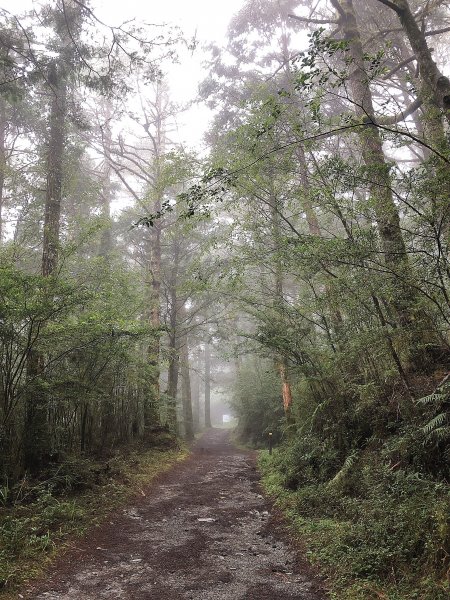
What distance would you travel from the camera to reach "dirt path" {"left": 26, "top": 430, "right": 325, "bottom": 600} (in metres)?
3.79

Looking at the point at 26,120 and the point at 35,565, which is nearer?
the point at 35,565

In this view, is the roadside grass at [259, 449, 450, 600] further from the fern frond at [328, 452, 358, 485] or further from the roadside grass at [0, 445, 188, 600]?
the roadside grass at [0, 445, 188, 600]

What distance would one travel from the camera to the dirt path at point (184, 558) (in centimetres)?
379

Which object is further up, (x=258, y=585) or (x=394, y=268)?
(x=394, y=268)

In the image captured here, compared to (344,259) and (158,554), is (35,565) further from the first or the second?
(344,259)

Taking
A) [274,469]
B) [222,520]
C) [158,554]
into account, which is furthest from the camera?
[274,469]

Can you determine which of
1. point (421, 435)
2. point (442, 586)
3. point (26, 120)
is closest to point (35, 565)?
point (442, 586)

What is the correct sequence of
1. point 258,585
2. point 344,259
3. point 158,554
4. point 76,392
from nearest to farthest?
point 258,585
point 158,554
point 344,259
point 76,392

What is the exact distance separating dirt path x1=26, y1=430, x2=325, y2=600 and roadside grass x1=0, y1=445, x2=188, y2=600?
0.76 ft

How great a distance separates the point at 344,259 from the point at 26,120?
517 inches

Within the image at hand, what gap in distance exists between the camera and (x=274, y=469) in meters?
9.56

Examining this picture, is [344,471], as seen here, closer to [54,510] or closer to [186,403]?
[54,510]

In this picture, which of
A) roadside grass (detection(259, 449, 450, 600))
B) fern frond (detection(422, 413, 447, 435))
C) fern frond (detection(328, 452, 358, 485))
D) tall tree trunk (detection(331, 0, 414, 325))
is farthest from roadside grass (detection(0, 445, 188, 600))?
tall tree trunk (detection(331, 0, 414, 325))

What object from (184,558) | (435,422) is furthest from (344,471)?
(184,558)
